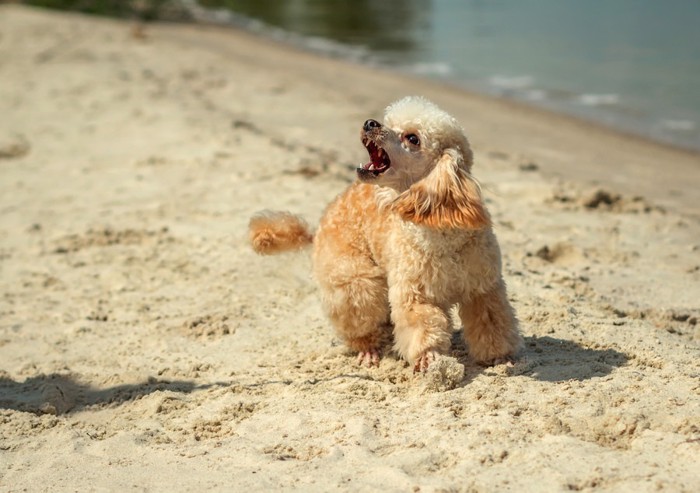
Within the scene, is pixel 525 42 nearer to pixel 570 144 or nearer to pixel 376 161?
pixel 570 144

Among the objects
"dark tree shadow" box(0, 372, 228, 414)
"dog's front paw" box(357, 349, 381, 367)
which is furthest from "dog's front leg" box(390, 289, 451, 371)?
"dark tree shadow" box(0, 372, 228, 414)

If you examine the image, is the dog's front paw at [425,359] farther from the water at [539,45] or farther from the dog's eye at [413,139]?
the water at [539,45]

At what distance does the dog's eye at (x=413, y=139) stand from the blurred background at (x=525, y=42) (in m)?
7.52

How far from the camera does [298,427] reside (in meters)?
3.94

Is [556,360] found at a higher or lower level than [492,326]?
lower

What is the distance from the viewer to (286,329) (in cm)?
516

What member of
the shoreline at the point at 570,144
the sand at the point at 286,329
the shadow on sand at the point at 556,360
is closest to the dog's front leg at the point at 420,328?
the sand at the point at 286,329

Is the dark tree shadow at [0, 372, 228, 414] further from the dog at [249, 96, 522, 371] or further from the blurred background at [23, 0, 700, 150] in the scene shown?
the blurred background at [23, 0, 700, 150]

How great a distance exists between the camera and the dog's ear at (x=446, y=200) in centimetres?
385

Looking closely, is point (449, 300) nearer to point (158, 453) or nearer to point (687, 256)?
point (158, 453)

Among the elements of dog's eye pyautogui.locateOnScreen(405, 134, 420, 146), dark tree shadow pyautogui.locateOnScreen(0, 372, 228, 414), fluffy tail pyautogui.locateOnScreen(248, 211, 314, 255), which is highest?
dog's eye pyautogui.locateOnScreen(405, 134, 420, 146)

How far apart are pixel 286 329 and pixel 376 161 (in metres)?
1.41

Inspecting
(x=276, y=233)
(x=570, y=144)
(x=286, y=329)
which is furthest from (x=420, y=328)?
(x=570, y=144)

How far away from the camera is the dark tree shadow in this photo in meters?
4.45
